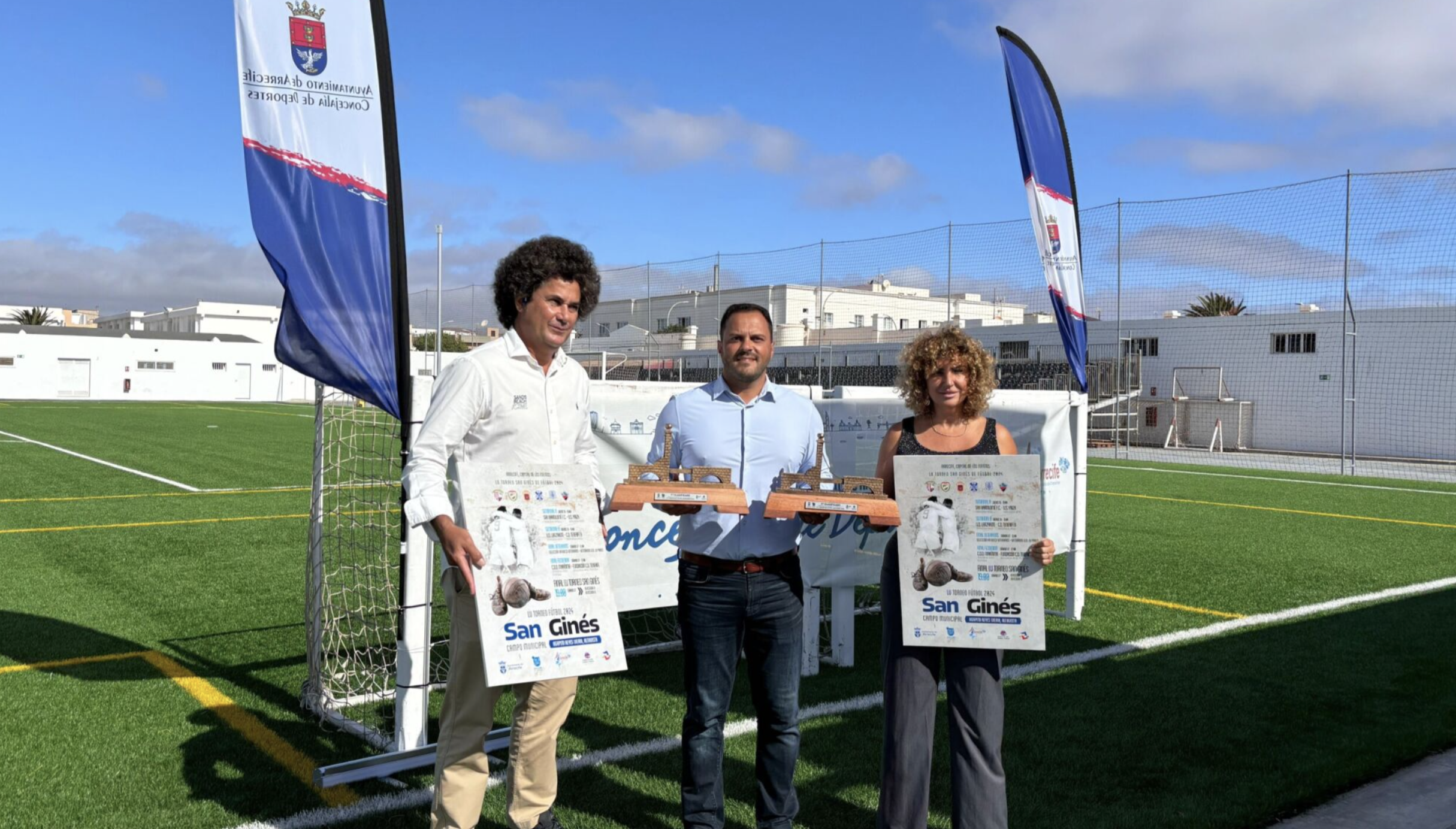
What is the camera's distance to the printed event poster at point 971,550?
3258 mm

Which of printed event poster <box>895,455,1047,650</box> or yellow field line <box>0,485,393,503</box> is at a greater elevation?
printed event poster <box>895,455,1047,650</box>

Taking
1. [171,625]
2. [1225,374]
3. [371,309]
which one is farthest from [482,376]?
[1225,374]

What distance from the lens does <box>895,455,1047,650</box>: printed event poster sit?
3258 mm

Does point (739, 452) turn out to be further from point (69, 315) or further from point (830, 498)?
point (69, 315)

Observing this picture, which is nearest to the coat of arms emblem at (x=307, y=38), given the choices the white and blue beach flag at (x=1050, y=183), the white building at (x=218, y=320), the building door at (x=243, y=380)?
the white and blue beach flag at (x=1050, y=183)

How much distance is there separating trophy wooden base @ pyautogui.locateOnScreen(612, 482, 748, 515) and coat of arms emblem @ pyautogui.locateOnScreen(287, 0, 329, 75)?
7.18 feet

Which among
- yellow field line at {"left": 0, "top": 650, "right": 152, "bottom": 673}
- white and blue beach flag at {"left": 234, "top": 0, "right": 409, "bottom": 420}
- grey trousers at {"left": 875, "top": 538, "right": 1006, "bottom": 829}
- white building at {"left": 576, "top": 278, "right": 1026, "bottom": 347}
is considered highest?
white building at {"left": 576, "top": 278, "right": 1026, "bottom": 347}

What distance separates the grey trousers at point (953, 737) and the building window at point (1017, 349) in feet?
85.5

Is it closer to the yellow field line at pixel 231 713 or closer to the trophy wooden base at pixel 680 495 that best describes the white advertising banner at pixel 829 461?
the yellow field line at pixel 231 713

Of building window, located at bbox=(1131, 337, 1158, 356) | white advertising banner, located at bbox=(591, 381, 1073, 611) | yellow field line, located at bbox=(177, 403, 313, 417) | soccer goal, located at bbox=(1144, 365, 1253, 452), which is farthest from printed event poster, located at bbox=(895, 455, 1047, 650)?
yellow field line, located at bbox=(177, 403, 313, 417)

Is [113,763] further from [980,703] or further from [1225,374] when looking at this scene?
[1225,374]

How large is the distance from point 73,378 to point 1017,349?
5428 centimetres

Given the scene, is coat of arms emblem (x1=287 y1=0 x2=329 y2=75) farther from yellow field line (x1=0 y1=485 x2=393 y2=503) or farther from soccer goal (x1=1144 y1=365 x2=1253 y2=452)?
soccer goal (x1=1144 y1=365 x2=1253 y2=452)

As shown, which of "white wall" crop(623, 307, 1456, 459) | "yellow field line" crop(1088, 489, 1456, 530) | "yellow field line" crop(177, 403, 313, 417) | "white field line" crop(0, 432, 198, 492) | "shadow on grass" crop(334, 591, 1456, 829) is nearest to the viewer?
"shadow on grass" crop(334, 591, 1456, 829)
